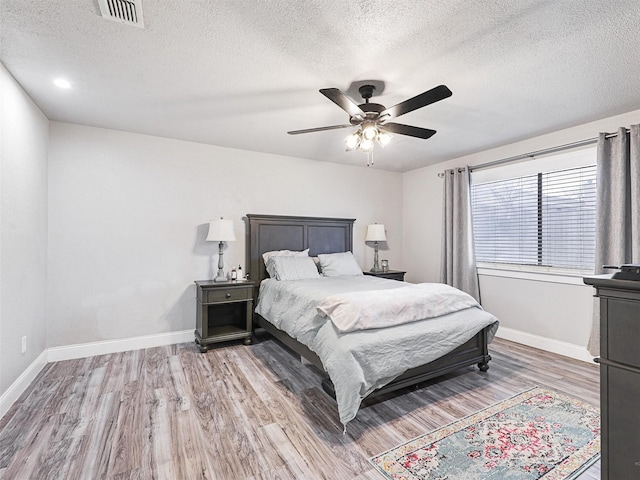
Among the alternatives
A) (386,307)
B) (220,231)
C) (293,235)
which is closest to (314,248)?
(293,235)

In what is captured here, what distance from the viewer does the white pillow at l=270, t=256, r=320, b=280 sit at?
12.6 feet

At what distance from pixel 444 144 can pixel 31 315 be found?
4.77 metres

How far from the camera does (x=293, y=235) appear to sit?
4461mm

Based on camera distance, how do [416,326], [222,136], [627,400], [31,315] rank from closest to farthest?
1. [627,400]
2. [416,326]
3. [31,315]
4. [222,136]

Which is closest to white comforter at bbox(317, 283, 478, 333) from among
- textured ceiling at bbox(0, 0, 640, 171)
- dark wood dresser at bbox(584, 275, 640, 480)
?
dark wood dresser at bbox(584, 275, 640, 480)

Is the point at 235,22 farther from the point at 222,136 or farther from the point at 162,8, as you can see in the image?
the point at 222,136

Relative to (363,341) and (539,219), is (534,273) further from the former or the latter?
(363,341)

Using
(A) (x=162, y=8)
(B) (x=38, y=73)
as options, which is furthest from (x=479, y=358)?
(B) (x=38, y=73)

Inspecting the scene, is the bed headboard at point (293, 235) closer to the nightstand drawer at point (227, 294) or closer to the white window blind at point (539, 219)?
the nightstand drawer at point (227, 294)

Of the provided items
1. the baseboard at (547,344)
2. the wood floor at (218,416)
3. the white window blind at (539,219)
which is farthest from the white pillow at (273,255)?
the baseboard at (547,344)

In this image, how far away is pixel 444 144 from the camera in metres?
3.98

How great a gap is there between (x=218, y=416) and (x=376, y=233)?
346 cm

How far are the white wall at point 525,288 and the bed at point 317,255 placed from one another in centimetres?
116

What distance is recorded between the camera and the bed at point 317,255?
2523 millimetres
